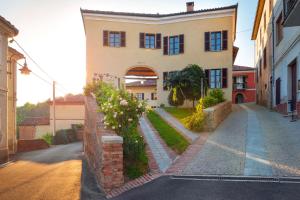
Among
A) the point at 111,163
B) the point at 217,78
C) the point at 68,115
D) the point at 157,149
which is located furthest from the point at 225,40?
the point at 68,115

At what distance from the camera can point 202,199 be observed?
23.3ft

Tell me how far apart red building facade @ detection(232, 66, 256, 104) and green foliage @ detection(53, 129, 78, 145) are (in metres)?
24.8

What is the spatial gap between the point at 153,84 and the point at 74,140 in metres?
14.8

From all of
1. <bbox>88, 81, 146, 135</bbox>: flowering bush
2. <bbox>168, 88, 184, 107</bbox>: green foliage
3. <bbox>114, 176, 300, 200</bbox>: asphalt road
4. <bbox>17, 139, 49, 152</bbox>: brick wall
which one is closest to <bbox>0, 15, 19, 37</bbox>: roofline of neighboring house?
<bbox>88, 81, 146, 135</bbox>: flowering bush

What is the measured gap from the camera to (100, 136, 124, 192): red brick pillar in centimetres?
859

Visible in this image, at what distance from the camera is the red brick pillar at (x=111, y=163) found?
8.59 m

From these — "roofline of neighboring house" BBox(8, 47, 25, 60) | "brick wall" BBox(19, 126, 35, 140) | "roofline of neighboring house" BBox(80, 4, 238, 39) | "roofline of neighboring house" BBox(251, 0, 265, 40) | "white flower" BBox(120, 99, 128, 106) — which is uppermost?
"roofline of neighboring house" BBox(251, 0, 265, 40)

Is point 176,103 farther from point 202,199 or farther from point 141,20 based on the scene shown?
point 202,199

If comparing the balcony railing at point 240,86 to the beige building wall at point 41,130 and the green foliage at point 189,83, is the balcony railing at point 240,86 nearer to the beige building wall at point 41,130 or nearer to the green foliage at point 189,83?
the beige building wall at point 41,130

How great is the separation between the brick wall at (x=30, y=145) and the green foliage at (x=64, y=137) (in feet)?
18.5

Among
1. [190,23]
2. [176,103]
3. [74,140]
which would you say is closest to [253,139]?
[176,103]

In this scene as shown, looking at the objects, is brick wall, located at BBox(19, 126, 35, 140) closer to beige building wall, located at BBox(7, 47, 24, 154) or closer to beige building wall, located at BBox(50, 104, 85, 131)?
beige building wall, located at BBox(50, 104, 85, 131)

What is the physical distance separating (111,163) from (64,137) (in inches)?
1070

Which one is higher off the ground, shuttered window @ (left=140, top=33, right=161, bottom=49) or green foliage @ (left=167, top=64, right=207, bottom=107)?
shuttered window @ (left=140, top=33, right=161, bottom=49)
